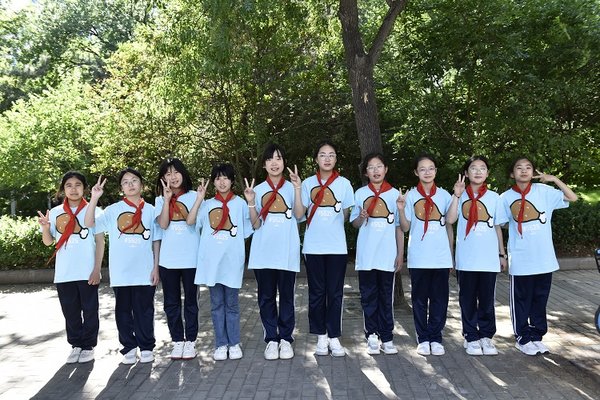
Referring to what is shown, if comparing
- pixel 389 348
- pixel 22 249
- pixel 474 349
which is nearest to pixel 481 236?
Answer: pixel 474 349

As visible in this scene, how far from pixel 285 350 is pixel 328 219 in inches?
50.7

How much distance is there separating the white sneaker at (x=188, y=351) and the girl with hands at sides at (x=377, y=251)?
1.64 metres

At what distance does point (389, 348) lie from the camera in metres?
5.12

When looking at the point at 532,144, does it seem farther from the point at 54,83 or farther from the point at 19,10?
the point at 54,83

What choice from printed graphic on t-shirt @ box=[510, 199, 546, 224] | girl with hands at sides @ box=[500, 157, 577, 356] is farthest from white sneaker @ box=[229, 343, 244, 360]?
printed graphic on t-shirt @ box=[510, 199, 546, 224]

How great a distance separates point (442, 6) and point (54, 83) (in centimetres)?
2052

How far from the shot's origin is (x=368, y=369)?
4762 millimetres


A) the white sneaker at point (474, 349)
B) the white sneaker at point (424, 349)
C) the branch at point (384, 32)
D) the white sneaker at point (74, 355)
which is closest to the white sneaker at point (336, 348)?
the white sneaker at point (424, 349)

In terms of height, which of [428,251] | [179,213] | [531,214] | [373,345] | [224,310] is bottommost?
[373,345]

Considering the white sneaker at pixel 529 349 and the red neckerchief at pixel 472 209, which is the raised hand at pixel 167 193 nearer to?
the red neckerchief at pixel 472 209

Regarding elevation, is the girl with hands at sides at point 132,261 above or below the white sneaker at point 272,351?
above

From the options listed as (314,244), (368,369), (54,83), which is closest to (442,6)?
(314,244)

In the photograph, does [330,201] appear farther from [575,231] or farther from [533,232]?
[575,231]

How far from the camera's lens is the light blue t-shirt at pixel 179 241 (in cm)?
498
